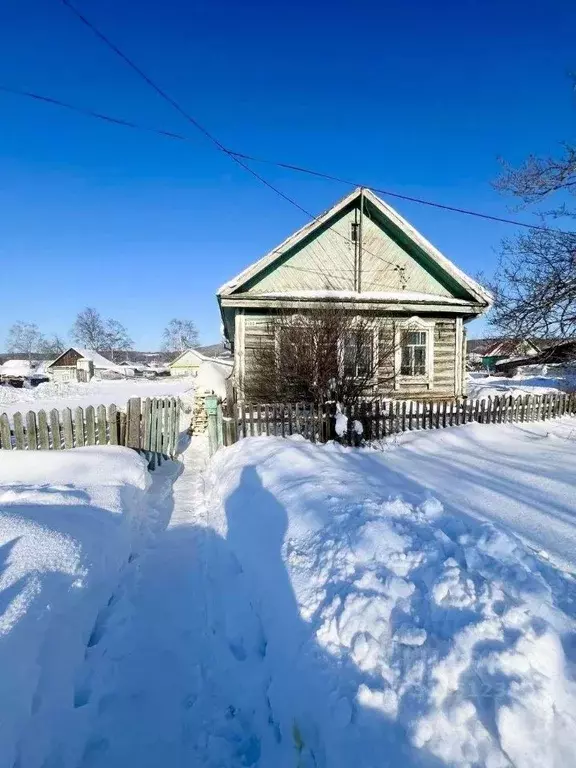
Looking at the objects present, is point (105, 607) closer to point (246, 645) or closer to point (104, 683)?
point (104, 683)

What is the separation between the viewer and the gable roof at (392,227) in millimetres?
12297

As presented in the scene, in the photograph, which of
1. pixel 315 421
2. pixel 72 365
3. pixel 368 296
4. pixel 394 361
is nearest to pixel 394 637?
pixel 315 421

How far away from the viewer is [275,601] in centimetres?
317

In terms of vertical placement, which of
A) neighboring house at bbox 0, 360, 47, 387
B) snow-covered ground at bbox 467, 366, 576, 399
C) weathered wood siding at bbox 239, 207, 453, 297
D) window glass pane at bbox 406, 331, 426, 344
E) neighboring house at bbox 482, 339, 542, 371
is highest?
weathered wood siding at bbox 239, 207, 453, 297

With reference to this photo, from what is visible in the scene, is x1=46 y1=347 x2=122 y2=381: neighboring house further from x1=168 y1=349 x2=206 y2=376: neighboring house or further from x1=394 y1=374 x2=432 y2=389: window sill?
x1=394 y1=374 x2=432 y2=389: window sill

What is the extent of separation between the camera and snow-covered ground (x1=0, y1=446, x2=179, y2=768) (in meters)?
2.18

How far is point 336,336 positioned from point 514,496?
196 inches

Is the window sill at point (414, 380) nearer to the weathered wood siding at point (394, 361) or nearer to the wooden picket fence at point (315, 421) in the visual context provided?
the weathered wood siding at point (394, 361)

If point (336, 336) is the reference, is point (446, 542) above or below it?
below

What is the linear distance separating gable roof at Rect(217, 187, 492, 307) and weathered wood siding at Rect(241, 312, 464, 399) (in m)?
1.08

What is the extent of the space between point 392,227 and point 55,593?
13589 mm

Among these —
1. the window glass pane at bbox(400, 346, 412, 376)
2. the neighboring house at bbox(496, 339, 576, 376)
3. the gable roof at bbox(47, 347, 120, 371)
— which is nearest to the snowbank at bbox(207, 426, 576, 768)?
the neighboring house at bbox(496, 339, 576, 376)

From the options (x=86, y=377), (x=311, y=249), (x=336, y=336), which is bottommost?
(x=86, y=377)

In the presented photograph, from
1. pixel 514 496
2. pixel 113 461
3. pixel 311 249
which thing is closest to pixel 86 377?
pixel 311 249
